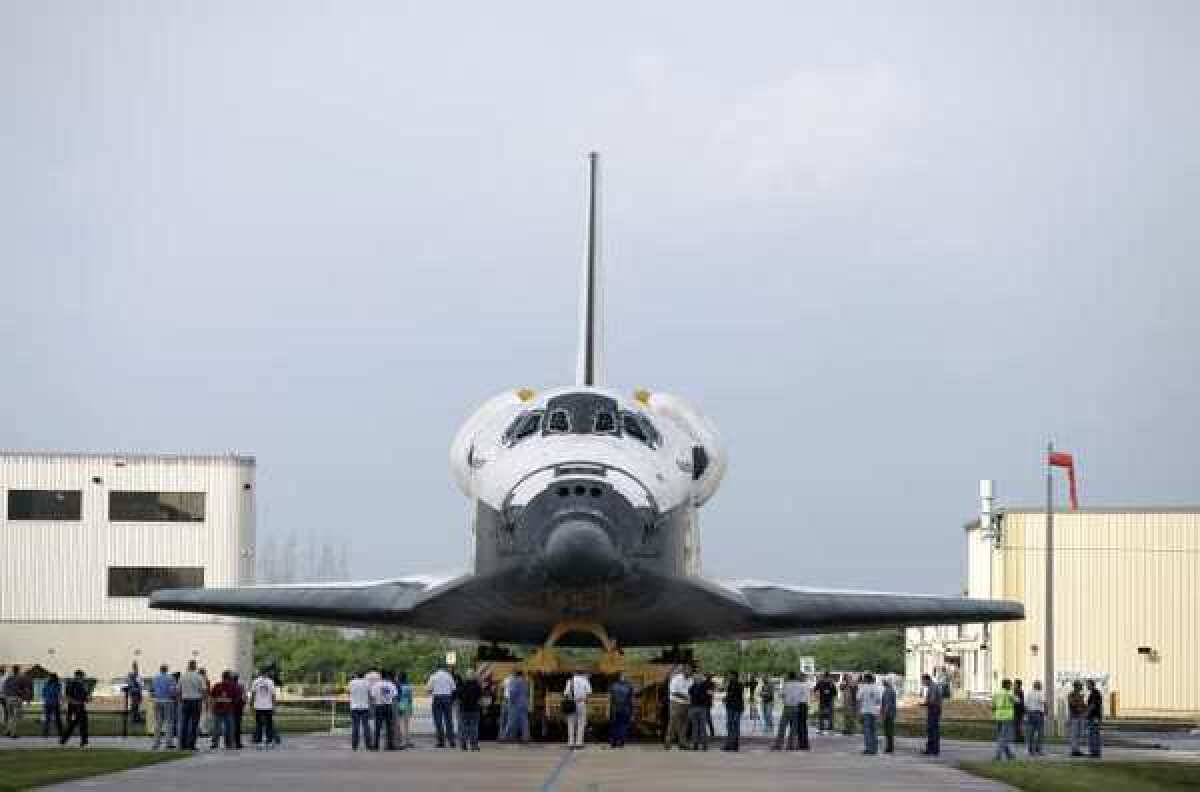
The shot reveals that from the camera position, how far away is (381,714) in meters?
22.6

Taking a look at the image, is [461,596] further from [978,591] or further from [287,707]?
[978,591]

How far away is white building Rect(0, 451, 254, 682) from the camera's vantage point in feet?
157

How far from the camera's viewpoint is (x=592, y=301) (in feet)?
108

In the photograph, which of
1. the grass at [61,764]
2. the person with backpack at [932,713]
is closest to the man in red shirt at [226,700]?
the grass at [61,764]

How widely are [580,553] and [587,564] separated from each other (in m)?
0.14

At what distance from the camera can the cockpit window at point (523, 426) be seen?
2270 centimetres

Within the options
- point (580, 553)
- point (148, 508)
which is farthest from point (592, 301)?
point (148, 508)

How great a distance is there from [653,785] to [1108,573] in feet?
109

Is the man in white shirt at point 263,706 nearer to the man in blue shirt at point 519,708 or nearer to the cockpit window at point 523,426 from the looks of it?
the man in blue shirt at point 519,708

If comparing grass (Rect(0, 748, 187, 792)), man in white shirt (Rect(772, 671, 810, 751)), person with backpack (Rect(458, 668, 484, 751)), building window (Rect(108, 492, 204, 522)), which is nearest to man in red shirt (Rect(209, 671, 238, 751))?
grass (Rect(0, 748, 187, 792))

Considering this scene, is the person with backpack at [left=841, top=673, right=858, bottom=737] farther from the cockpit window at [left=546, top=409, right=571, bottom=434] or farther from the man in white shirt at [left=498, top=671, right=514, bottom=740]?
the cockpit window at [left=546, top=409, right=571, bottom=434]

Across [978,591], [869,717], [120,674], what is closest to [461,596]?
[869,717]

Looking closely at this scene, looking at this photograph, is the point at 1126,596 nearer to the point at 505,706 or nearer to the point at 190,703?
the point at 505,706

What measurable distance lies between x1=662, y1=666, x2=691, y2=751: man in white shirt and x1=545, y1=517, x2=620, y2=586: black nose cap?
9.23ft
